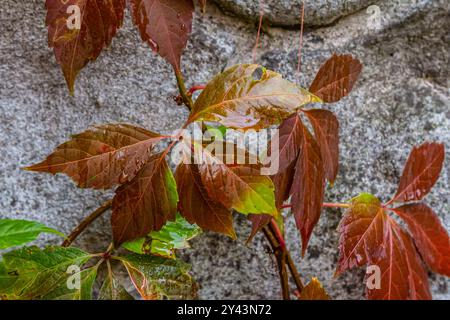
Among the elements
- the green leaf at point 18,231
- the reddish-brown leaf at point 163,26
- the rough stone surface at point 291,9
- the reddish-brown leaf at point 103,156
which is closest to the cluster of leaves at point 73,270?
the green leaf at point 18,231

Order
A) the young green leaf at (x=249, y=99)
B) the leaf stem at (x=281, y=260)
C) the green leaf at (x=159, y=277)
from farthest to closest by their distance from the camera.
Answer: the leaf stem at (x=281, y=260), the green leaf at (x=159, y=277), the young green leaf at (x=249, y=99)

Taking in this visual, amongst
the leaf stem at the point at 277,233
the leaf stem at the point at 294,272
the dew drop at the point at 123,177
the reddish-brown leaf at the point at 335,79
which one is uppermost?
the reddish-brown leaf at the point at 335,79

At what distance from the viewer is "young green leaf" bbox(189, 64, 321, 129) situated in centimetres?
50

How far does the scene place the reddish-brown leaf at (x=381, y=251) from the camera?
0.59m

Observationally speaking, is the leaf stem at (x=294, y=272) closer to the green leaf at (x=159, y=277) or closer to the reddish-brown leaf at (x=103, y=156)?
the green leaf at (x=159, y=277)

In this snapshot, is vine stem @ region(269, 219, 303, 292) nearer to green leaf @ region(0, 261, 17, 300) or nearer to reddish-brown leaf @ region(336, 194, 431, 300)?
reddish-brown leaf @ region(336, 194, 431, 300)

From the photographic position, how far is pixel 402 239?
2.06 ft

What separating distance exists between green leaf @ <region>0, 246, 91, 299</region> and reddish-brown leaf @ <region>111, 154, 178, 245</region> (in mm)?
114

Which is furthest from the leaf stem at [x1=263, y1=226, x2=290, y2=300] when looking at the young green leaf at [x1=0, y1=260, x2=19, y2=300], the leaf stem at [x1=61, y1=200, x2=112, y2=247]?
the young green leaf at [x1=0, y1=260, x2=19, y2=300]

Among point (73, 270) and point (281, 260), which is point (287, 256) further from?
point (73, 270)

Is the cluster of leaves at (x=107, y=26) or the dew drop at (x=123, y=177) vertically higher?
the cluster of leaves at (x=107, y=26)

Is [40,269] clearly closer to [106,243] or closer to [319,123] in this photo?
[106,243]
